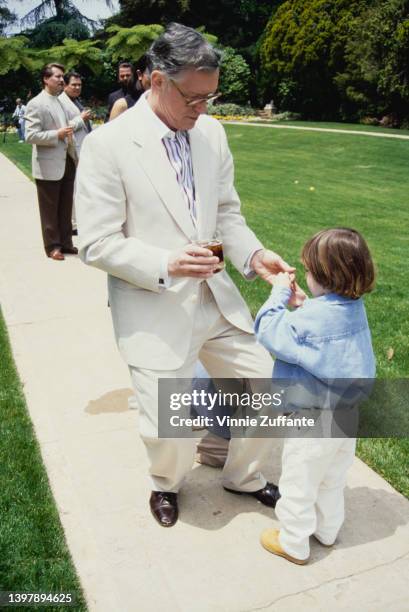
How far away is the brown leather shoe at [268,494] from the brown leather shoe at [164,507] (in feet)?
1.29

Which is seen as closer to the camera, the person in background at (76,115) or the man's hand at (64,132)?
the man's hand at (64,132)

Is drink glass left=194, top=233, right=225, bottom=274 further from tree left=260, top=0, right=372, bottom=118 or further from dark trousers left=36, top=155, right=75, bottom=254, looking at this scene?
tree left=260, top=0, right=372, bottom=118

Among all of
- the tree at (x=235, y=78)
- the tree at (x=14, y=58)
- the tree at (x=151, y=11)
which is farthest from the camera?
the tree at (x=151, y=11)

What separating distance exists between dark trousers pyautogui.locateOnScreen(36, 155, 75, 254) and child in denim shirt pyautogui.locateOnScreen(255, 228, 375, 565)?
18.5 ft

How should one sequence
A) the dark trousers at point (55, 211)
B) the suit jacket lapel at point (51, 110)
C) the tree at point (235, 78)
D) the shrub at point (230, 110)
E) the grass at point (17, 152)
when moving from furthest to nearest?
the tree at point (235, 78) < the shrub at point (230, 110) < the grass at point (17, 152) < the dark trousers at point (55, 211) < the suit jacket lapel at point (51, 110)

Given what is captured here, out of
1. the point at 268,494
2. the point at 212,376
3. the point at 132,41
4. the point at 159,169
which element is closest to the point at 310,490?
the point at 268,494

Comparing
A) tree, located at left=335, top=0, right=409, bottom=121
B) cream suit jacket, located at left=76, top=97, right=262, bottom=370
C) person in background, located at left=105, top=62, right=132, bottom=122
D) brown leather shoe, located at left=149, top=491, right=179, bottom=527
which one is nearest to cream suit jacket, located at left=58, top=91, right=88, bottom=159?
person in background, located at left=105, top=62, right=132, bottom=122

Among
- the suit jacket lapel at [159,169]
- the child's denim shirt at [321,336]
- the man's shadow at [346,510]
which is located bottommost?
the man's shadow at [346,510]

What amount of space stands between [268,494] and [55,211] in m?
5.60

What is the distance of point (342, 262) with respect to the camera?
269 centimetres

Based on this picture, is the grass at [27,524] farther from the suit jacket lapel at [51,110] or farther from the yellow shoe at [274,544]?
the suit jacket lapel at [51,110]

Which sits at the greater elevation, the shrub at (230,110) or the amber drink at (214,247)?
the amber drink at (214,247)

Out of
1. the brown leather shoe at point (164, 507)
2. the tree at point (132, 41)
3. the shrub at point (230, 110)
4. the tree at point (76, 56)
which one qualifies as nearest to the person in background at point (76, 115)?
the brown leather shoe at point (164, 507)

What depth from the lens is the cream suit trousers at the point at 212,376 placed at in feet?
9.95
